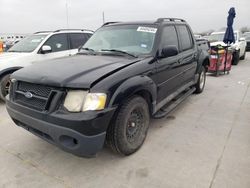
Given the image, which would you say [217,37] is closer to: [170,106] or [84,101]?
[170,106]

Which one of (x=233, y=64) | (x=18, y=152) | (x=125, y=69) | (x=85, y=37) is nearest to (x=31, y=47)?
(x=85, y=37)

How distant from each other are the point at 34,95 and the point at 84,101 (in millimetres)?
703

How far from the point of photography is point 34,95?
257 centimetres

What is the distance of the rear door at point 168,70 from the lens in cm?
344

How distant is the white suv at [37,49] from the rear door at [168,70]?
3434 millimetres

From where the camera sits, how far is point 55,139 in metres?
2.40

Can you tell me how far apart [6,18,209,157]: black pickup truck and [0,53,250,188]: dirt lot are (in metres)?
0.32

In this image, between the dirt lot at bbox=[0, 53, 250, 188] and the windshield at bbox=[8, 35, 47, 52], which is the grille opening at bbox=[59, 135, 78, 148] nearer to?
the dirt lot at bbox=[0, 53, 250, 188]

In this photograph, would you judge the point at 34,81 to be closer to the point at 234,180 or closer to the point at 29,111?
the point at 29,111

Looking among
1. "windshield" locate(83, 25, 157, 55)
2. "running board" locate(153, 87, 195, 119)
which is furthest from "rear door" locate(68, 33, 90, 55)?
"running board" locate(153, 87, 195, 119)

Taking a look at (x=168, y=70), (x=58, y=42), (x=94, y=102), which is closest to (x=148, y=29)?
(x=168, y=70)

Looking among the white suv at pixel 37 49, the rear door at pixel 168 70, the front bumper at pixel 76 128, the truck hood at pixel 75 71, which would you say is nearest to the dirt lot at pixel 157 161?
the front bumper at pixel 76 128

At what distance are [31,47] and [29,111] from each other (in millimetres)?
3924

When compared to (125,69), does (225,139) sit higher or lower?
lower
